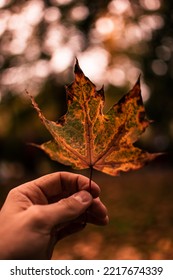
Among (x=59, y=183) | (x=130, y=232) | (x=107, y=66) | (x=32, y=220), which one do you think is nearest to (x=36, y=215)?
(x=32, y=220)

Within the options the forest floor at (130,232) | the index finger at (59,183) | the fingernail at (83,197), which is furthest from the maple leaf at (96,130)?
the forest floor at (130,232)

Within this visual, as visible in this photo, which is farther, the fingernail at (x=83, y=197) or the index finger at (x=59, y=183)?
the index finger at (x=59, y=183)

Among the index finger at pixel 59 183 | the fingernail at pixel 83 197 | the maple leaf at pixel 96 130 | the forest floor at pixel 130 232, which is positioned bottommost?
the forest floor at pixel 130 232

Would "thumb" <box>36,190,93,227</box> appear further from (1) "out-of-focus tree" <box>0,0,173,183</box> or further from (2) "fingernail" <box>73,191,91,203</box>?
(1) "out-of-focus tree" <box>0,0,173,183</box>

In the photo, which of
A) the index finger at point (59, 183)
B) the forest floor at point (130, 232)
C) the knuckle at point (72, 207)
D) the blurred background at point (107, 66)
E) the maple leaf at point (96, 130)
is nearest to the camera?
the maple leaf at point (96, 130)

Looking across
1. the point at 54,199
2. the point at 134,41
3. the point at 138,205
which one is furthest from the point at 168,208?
the point at 54,199

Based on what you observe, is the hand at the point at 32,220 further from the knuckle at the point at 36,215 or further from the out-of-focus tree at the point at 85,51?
the out-of-focus tree at the point at 85,51
